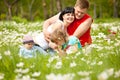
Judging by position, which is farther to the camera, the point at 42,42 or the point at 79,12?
the point at 79,12

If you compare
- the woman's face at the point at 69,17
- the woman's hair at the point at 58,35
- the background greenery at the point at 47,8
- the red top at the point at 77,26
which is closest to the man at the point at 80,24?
the red top at the point at 77,26

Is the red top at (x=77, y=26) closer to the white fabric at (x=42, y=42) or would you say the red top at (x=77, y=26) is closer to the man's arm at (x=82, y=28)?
the man's arm at (x=82, y=28)

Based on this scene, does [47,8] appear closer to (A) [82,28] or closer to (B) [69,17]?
(A) [82,28]

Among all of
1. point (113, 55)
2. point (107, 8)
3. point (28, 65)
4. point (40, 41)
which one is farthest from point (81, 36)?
point (107, 8)

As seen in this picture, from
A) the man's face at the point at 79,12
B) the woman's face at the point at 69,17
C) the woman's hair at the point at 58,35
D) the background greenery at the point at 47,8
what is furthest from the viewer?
the background greenery at the point at 47,8

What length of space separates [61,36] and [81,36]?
110cm

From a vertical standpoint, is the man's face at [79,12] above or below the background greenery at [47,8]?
below

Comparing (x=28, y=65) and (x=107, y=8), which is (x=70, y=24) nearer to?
(x=28, y=65)

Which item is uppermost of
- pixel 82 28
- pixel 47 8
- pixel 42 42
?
pixel 47 8

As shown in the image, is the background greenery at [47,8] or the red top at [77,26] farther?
the background greenery at [47,8]

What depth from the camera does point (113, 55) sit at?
385 cm

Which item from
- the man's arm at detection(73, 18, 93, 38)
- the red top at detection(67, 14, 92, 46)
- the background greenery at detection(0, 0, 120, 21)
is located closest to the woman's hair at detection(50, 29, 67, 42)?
the man's arm at detection(73, 18, 93, 38)

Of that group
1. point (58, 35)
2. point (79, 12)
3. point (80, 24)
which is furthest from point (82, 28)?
point (58, 35)

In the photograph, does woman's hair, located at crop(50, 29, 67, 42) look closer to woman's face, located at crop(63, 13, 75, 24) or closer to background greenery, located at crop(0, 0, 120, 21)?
woman's face, located at crop(63, 13, 75, 24)
